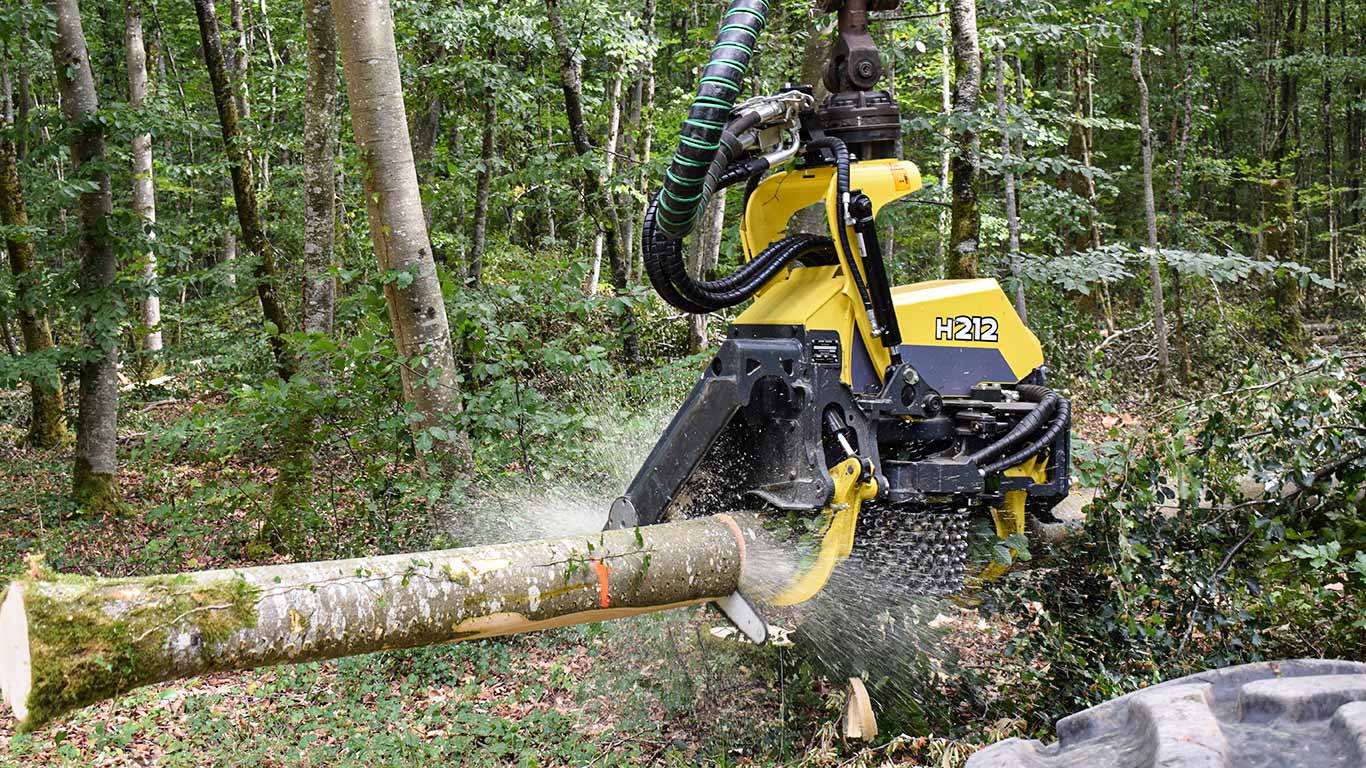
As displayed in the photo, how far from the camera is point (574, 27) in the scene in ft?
33.9

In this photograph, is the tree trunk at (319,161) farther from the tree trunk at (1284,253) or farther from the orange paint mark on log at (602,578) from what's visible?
the tree trunk at (1284,253)

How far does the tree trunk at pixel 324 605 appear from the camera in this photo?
8.20 feet

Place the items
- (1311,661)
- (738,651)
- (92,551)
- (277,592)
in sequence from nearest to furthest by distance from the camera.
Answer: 1. (1311,661)
2. (277,592)
3. (738,651)
4. (92,551)

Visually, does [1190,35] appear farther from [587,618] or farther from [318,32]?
[587,618]

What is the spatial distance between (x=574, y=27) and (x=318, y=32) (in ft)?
13.7

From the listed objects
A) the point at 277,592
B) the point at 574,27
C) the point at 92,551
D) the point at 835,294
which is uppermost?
the point at 574,27

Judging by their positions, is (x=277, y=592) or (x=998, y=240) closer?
(x=277, y=592)

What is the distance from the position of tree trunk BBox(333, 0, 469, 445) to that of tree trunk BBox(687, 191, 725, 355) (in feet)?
16.6

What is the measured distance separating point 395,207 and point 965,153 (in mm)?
3954

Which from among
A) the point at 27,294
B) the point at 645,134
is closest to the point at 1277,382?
the point at 27,294

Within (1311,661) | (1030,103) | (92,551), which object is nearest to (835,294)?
(1311,661)

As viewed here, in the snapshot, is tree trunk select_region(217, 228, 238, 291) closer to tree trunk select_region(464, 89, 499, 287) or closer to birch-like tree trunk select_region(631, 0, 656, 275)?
tree trunk select_region(464, 89, 499, 287)

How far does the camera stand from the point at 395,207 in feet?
18.4

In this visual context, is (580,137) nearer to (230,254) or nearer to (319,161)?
(319,161)
